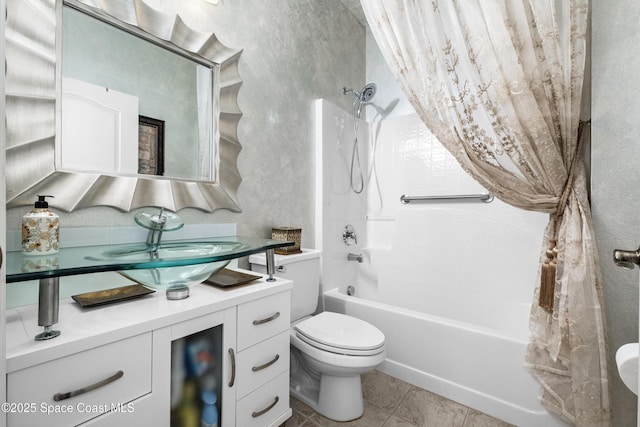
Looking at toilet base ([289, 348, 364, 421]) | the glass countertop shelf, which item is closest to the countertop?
the glass countertop shelf

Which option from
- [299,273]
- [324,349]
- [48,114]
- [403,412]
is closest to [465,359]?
[403,412]

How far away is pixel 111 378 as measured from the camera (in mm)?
771

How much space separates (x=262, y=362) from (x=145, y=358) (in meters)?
0.45

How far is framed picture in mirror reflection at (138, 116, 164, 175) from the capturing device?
125 centimetres

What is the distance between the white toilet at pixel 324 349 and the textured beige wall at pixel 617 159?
0.92 meters

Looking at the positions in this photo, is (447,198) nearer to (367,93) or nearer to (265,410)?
(367,93)

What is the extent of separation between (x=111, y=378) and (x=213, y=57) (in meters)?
1.39

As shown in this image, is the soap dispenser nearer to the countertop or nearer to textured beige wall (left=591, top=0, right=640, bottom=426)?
the countertop

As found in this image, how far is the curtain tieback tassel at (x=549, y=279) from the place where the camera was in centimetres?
127

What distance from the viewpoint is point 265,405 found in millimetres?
1183

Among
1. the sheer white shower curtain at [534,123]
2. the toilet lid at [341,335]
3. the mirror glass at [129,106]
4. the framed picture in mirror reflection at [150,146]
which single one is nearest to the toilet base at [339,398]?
the toilet lid at [341,335]

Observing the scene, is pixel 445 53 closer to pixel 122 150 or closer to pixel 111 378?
pixel 122 150

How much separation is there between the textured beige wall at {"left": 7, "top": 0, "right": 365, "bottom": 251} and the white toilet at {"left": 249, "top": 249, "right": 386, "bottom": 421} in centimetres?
30

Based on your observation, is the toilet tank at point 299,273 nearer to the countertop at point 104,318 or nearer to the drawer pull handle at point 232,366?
the countertop at point 104,318
